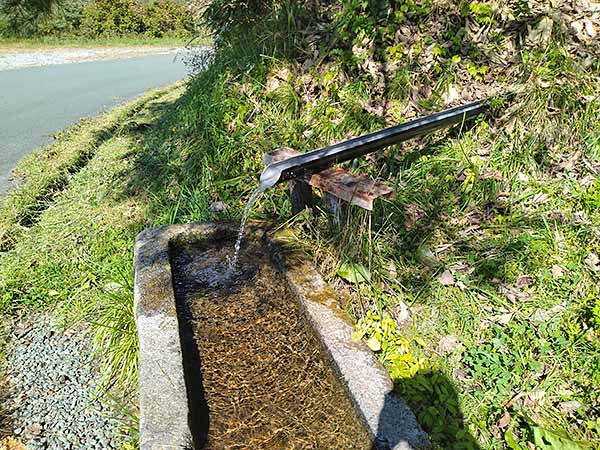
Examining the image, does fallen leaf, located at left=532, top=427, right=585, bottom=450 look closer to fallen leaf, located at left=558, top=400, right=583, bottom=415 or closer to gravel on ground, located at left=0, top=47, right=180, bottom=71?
fallen leaf, located at left=558, top=400, right=583, bottom=415

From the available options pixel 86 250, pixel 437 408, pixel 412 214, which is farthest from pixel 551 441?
pixel 86 250

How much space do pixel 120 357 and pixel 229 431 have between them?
2.90ft

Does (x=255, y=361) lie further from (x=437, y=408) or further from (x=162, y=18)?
(x=162, y=18)

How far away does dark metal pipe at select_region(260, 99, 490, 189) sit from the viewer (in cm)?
253

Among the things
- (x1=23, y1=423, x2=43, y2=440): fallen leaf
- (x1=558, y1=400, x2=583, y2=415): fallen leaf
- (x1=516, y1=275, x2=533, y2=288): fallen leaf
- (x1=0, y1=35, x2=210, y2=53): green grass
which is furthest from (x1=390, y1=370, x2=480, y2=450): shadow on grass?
(x1=0, y1=35, x2=210, y2=53): green grass

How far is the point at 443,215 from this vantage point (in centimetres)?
289

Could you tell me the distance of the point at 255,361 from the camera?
2.37m

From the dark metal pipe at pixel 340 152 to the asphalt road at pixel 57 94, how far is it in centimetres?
440

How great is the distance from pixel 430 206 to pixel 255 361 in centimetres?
147

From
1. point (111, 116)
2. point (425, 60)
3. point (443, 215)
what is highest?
point (425, 60)

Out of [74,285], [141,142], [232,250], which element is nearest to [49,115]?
[141,142]

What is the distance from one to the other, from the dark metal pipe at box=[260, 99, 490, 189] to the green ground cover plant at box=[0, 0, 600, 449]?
32 centimetres

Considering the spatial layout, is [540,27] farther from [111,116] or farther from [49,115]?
[49,115]

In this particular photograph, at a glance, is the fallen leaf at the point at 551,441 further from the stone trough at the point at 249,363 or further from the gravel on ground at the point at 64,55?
the gravel on ground at the point at 64,55
